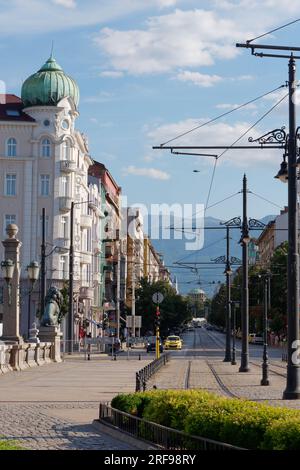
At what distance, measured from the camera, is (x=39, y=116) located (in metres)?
79.4

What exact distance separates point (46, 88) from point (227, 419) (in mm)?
69774

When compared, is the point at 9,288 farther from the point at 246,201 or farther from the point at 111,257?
the point at 111,257

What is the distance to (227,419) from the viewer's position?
1175 centimetres

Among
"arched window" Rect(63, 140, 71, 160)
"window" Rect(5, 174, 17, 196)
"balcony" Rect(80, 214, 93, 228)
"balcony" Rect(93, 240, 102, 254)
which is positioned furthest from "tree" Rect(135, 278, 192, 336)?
"window" Rect(5, 174, 17, 196)

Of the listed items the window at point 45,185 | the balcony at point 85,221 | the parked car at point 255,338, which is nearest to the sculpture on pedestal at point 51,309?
the window at point 45,185

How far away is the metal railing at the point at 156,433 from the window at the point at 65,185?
63.1 metres

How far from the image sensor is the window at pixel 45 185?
3108 inches

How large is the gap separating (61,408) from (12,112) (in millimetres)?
62246

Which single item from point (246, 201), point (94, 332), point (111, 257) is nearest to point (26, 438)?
point (246, 201)

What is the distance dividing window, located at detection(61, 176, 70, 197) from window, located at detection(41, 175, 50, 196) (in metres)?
1.19

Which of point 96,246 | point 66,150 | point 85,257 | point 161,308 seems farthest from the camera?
point 161,308

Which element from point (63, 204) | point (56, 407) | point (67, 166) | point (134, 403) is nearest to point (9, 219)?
point (63, 204)

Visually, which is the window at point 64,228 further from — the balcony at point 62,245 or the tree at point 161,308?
the tree at point 161,308

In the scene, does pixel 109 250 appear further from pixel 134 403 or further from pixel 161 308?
pixel 134 403
